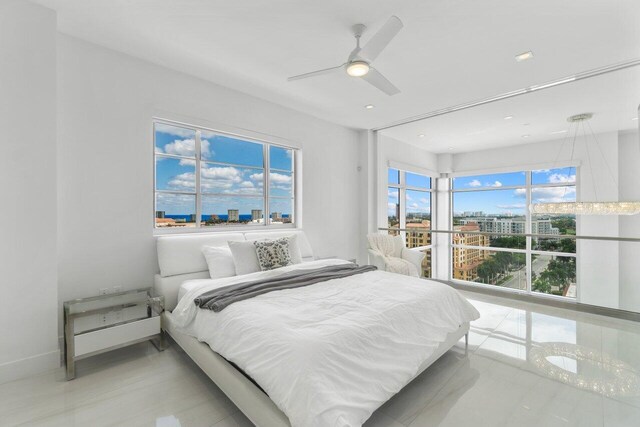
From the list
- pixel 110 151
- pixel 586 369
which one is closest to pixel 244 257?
pixel 110 151

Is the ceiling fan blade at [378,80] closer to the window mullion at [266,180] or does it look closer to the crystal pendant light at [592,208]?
the window mullion at [266,180]

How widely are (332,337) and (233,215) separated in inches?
104

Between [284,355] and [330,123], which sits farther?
[330,123]

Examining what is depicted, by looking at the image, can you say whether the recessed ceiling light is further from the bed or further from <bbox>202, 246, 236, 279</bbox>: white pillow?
<bbox>202, 246, 236, 279</bbox>: white pillow

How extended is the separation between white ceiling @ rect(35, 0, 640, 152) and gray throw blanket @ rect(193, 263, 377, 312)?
214 cm

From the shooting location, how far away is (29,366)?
220 cm

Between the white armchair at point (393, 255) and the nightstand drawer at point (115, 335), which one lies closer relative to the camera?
the nightstand drawer at point (115, 335)

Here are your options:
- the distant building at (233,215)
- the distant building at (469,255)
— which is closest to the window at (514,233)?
the distant building at (469,255)

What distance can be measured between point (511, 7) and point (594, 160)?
5.11 metres

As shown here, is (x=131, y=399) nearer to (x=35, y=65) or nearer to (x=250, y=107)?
(x=35, y=65)

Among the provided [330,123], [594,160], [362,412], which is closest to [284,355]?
A: [362,412]

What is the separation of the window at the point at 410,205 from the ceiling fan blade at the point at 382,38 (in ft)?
13.0

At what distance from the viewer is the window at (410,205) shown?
6.16 m

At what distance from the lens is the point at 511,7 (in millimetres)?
2176
